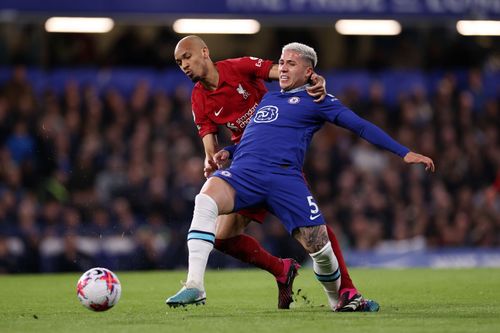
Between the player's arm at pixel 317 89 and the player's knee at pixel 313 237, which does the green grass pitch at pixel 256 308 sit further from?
the player's arm at pixel 317 89

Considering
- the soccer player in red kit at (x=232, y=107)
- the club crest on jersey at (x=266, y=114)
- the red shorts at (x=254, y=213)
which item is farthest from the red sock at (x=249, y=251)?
the club crest on jersey at (x=266, y=114)

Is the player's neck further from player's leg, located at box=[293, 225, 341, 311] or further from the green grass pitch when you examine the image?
the green grass pitch

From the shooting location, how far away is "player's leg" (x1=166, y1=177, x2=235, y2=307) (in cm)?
770

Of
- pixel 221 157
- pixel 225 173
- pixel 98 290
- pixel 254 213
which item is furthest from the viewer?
pixel 254 213

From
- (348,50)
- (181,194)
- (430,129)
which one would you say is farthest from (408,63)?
(181,194)

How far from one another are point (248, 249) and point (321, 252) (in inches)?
41.9

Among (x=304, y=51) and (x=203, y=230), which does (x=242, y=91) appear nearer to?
(x=304, y=51)

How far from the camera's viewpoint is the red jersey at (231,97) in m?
9.32

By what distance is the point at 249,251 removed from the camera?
9.06 metres

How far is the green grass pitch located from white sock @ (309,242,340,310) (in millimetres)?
174

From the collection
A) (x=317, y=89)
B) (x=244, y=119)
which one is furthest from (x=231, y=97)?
(x=317, y=89)

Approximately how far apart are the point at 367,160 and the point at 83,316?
479 inches

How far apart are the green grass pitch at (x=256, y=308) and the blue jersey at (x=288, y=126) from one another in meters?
1.18

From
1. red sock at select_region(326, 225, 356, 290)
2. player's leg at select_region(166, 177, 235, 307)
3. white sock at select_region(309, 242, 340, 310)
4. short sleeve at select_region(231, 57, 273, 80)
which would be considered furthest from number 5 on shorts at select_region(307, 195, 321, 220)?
short sleeve at select_region(231, 57, 273, 80)
